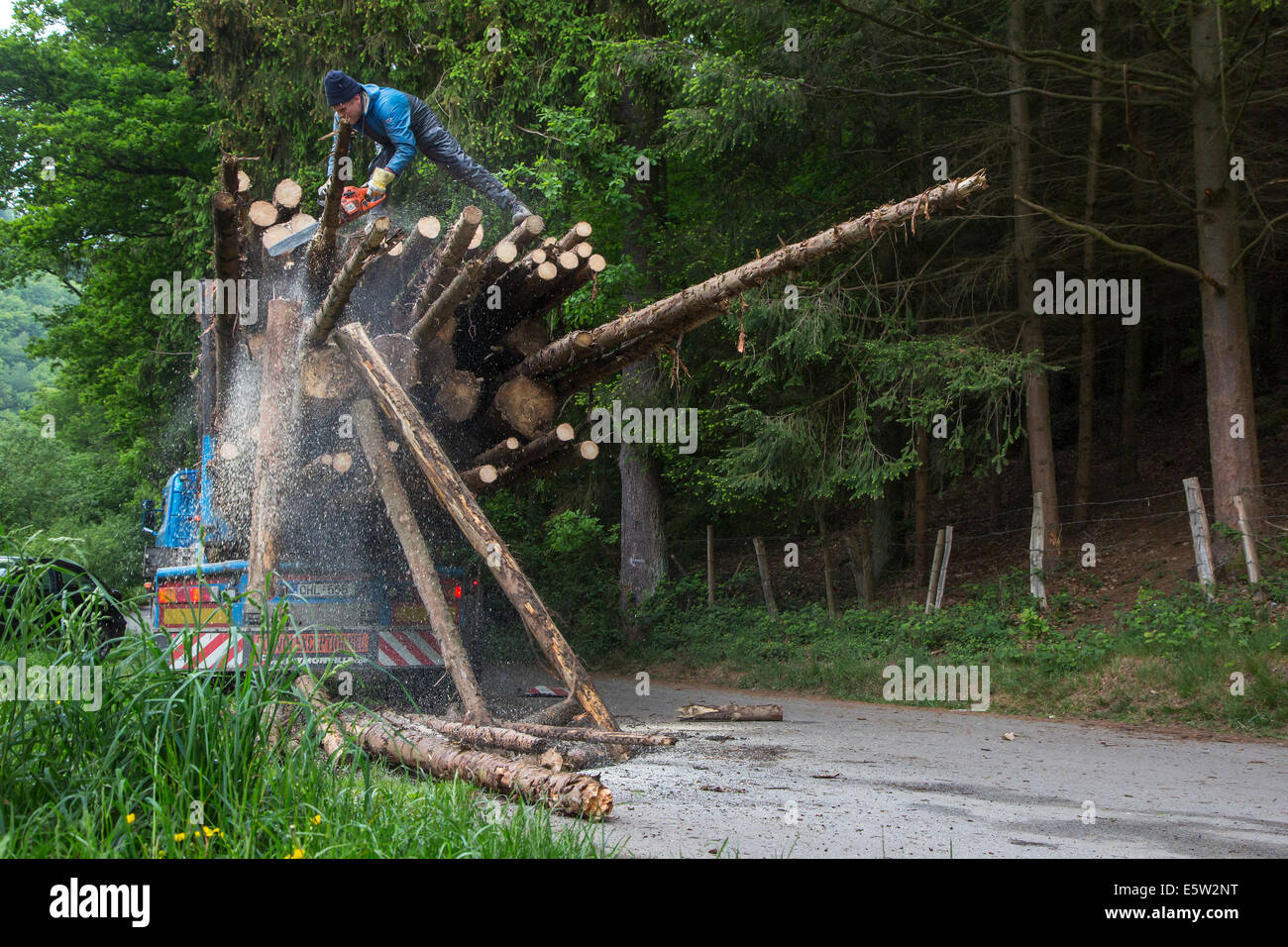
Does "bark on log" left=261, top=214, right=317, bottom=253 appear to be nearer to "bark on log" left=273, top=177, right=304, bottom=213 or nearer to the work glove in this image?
"bark on log" left=273, top=177, right=304, bottom=213

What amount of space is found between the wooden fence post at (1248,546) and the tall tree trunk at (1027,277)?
244cm

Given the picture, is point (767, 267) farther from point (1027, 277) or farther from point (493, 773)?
point (1027, 277)

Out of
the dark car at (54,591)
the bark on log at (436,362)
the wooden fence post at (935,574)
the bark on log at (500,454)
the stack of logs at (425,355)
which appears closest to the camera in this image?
the dark car at (54,591)

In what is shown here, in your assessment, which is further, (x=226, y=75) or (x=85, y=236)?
(x=85, y=236)

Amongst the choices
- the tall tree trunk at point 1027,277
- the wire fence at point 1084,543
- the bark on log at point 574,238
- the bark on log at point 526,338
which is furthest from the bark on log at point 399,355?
the tall tree trunk at point 1027,277

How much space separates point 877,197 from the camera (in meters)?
15.8

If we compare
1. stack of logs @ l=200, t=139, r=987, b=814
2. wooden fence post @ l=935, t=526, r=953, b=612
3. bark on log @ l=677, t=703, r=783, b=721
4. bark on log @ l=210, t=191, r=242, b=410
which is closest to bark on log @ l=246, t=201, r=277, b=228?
stack of logs @ l=200, t=139, r=987, b=814

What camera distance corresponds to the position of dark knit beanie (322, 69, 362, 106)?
8766mm

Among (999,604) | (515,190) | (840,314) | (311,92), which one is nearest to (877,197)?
(840,314)

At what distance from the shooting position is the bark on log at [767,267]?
272 inches

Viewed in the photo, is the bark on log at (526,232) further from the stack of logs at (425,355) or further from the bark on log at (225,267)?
the bark on log at (225,267)

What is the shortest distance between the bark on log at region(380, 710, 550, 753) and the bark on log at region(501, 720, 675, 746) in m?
0.08

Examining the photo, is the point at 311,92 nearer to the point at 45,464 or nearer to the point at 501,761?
the point at 501,761

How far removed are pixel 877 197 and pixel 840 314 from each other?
335cm
